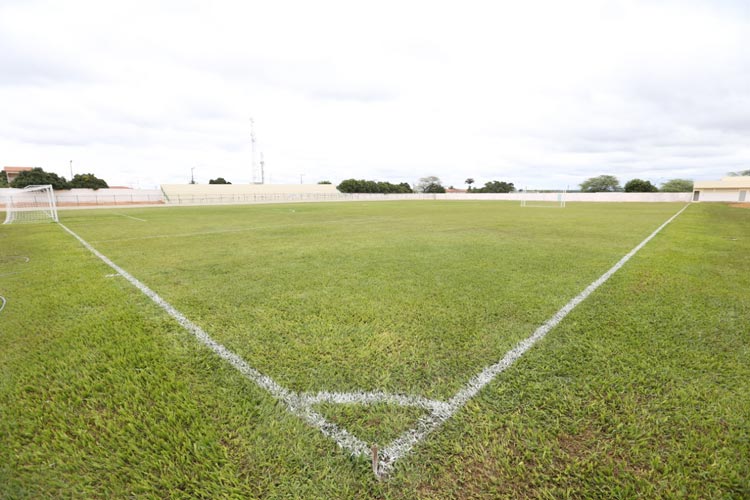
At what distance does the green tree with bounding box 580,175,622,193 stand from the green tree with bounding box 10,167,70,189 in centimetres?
9762

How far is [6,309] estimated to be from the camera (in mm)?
3436

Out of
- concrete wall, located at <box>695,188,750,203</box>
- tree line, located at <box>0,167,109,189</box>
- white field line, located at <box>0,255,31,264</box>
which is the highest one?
tree line, located at <box>0,167,109,189</box>

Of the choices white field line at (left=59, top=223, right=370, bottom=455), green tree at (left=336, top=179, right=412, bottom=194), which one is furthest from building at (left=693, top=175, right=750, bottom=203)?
white field line at (left=59, top=223, right=370, bottom=455)

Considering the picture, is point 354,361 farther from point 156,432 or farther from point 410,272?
point 410,272

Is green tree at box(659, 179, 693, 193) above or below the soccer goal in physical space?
above

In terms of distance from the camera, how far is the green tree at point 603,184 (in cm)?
7681

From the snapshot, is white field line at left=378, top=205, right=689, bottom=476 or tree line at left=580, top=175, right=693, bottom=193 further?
tree line at left=580, top=175, right=693, bottom=193

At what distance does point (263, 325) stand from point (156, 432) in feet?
4.25

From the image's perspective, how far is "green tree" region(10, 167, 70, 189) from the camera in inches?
1666

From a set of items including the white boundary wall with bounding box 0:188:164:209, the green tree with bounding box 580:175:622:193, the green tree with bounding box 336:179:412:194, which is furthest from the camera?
the green tree with bounding box 580:175:622:193

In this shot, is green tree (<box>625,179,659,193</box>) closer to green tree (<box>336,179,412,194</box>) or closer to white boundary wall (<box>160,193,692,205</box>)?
white boundary wall (<box>160,193,692,205</box>)

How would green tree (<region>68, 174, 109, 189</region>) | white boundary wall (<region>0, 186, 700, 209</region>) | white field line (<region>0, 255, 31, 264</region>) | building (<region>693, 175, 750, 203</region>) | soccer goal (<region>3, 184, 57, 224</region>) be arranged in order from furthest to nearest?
green tree (<region>68, 174, 109, 189</region>) < white boundary wall (<region>0, 186, 700, 209</region>) < building (<region>693, 175, 750, 203</region>) < soccer goal (<region>3, 184, 57, 224</region>) < white field line (<region>0, 255, 31, 264</region>)

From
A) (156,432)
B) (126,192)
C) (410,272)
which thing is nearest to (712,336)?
(410,272)

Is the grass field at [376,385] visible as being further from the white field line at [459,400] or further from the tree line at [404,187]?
the tree line at [404,187]
